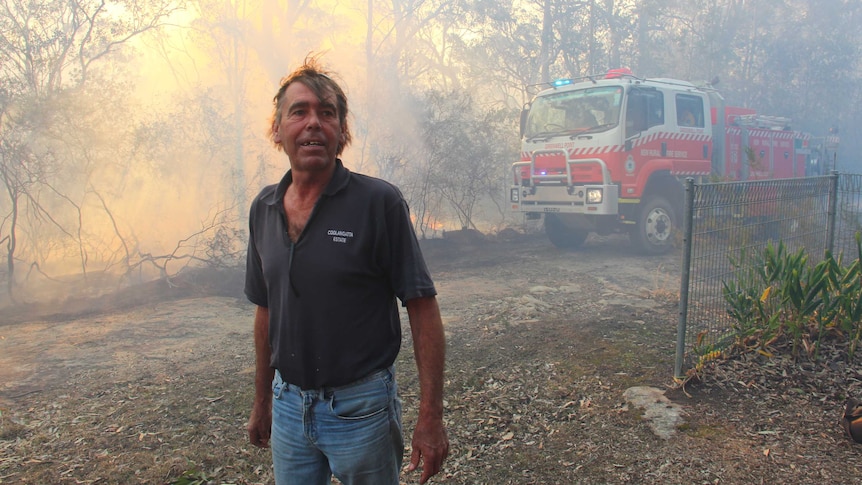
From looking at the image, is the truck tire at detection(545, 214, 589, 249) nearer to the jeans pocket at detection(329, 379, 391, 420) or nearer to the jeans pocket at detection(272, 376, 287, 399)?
the jeans pocket at detection(272, 376, 287, 399)

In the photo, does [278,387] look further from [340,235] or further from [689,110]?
[689,110]

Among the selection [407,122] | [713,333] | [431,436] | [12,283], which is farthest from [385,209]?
[407,122]

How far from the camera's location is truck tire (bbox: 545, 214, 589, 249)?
10562 millimetres

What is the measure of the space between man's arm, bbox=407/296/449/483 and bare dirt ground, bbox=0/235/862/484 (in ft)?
4.57

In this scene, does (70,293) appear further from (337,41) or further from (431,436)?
(337,41)

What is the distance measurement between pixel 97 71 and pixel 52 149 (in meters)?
1.47

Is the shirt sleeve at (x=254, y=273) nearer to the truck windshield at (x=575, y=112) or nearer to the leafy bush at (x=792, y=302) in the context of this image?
the leafy bush at (x=792, y=302)

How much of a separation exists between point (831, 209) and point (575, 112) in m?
4.74

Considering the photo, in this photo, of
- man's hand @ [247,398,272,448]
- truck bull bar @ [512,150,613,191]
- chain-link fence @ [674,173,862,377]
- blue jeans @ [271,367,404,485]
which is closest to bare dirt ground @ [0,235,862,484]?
chain-link fence @ [674,173,862,377]

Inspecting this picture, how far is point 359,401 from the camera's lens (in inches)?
68.4

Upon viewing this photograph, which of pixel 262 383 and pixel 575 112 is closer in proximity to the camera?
pixel 262 383

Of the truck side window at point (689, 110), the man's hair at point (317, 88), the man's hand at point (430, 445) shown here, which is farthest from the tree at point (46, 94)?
the truck side window at point (689, 110)

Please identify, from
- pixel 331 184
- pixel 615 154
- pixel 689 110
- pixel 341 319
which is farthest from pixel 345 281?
pixel 689 110

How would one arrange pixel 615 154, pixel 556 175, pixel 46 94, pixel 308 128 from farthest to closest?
pixel 556 175
pixel 615 154
pixel 46 94
pixel 308 128
